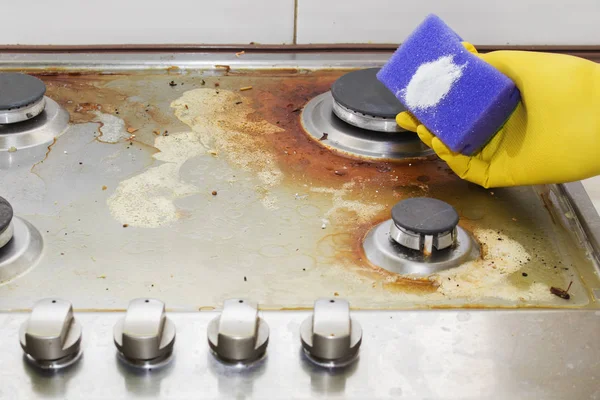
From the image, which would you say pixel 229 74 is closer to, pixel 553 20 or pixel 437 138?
pixel 437 138

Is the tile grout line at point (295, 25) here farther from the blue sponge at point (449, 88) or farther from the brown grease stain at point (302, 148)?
the blue sponge at point (449, 88)

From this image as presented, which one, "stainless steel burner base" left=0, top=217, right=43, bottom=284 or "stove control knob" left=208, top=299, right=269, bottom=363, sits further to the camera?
"stainless steel burner base" left=0, top=217, right=43, bottom=284

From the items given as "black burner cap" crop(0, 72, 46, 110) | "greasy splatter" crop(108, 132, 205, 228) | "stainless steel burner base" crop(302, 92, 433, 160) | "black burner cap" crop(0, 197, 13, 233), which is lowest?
"greasy splatter" crop(108, 132, 205, 228)

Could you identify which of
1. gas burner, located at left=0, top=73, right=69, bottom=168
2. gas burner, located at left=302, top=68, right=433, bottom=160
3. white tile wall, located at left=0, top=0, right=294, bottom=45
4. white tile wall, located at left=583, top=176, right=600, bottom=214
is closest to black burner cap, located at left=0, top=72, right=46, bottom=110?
gas burner, located at left=0, top=73, right=69, bottom=168

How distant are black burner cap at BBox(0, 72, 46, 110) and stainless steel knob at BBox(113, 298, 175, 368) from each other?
56 centimetres

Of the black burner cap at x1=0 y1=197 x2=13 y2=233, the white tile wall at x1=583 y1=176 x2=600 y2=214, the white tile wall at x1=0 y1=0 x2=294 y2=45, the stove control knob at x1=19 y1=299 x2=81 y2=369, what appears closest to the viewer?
the stove control knob at x1=19 y1=299 x2=81 y2=369

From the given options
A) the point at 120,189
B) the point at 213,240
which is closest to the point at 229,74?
the point at 120,189

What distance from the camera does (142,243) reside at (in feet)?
3.21

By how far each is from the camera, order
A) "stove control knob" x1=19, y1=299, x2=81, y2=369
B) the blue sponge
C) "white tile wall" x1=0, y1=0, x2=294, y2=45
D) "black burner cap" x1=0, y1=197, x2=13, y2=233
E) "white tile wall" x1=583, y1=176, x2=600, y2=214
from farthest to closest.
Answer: "white tile wall" x1=0, y1=0, x2=294, y2=45 < "white tile wall" x1=583, y1=176, x2=600, y2=214 < the blue sponge < "black burner cap" x1=0, y1=197, x2=13, y2=233 < "stove control knob" x1=19, y1=299, x2=81, y2=369

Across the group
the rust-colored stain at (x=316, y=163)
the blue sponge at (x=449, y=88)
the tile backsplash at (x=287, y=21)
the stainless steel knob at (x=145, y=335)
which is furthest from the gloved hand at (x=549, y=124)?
the stainless steel knob at (x=145, y=335)

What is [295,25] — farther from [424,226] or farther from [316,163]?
[424,226]

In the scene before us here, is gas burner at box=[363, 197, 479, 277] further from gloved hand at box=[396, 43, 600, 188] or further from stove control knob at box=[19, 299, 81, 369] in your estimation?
stove control knob at box=[19, 299, 81, 369]

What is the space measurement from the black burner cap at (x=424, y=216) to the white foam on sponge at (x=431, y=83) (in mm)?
171

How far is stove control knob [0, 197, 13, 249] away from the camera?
0.90 m
